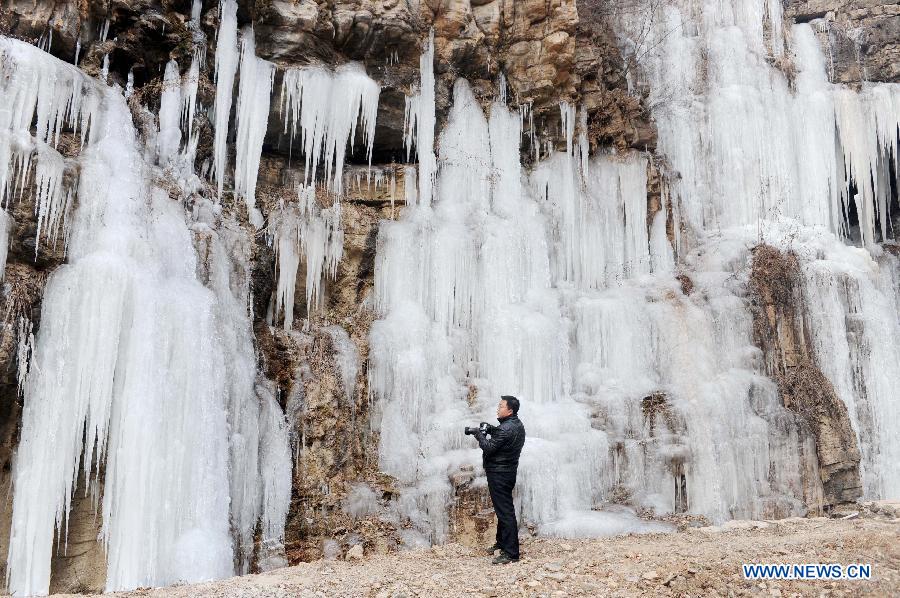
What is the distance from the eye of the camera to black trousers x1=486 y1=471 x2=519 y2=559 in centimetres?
588

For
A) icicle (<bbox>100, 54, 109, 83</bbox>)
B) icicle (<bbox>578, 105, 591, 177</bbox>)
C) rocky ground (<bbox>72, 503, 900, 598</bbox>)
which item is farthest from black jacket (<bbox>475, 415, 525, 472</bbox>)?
icicle (<bbox>578, 105, 591, 177</bbox>)

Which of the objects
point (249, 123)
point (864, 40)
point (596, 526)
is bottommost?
point (596, 526)

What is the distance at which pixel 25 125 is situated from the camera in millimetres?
7820

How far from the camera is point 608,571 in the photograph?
538 centimetres

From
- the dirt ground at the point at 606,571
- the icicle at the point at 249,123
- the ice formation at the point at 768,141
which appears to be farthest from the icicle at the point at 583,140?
the dirt ground at the point at 606,571

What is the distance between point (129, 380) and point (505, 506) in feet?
13.1

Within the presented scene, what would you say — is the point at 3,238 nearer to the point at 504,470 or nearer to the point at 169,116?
the point at 169,116

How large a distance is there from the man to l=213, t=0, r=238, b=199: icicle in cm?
609

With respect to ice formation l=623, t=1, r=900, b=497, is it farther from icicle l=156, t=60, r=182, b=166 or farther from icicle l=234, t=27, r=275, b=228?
icicle l=156, t=60, r=182, b=166

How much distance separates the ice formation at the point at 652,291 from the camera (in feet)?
31.4

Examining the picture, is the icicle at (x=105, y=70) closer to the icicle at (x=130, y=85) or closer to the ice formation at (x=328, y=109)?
the icicle at (x=130, y=85)

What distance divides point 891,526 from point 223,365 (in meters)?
7.17

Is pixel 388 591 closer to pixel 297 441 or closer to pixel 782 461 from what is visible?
pixel 297 441

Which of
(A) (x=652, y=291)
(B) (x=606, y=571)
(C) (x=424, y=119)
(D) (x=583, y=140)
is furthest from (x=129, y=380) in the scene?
(D) (x=583, y=140)
